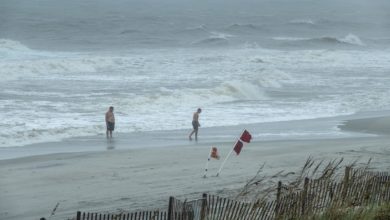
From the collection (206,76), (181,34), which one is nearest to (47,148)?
(206,76)

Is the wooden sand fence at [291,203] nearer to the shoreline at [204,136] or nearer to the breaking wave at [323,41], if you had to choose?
the shoreline at [204,136]

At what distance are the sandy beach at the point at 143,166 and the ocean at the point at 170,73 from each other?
262 centimetres

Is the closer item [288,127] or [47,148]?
[47,148]

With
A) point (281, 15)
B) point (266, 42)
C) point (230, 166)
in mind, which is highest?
point (281, 15)

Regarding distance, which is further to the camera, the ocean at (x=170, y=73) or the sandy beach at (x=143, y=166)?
the ocean at (x=170, y=73)

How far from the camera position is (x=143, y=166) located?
18.8 m

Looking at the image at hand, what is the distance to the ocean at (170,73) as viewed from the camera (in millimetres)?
28625

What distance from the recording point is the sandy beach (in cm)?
1462

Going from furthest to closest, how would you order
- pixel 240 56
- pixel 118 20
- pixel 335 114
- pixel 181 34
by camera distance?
pixel 118 20, pixel 181 34, pixel 240 56, pixel 335 114

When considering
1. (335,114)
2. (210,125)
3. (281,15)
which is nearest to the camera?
(210,125)

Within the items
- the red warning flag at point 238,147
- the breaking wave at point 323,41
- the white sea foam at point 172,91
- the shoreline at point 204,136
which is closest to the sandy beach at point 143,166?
the shoreline at point 204,136

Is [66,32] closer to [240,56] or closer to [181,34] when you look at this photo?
[181,34]

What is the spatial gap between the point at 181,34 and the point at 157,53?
23.7 meters

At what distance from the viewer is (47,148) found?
22109 millimetres
